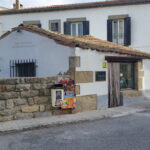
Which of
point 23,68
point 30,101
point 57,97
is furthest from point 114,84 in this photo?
point 30,101

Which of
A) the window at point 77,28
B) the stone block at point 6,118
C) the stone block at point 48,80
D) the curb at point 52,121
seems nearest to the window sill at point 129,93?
the curb at point 52,121

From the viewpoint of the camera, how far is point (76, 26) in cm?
1712

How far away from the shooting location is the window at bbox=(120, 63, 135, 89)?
11.2 meters

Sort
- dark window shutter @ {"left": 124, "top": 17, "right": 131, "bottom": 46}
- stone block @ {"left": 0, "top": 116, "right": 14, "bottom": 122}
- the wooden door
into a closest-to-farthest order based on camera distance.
A: 1. stone block @ {"left": 0, "top": 116, "right": 14, "bottom": 122}
2. the wooden door
3. dark window shutter @ {"left": 124, "top": 17, "right": 131, "bottom": 46}

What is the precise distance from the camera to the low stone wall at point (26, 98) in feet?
23.5

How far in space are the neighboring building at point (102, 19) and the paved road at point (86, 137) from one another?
10.1 m

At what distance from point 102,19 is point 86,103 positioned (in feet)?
30.9

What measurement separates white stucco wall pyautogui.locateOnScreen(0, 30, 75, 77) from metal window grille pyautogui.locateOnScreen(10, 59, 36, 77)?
7.3 inches

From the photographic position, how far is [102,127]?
659cm

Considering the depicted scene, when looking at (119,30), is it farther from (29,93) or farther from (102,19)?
(29,93)

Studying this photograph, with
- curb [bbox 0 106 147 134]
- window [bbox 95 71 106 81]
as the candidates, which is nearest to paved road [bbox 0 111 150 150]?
curb [bbox 0 106 147 134]

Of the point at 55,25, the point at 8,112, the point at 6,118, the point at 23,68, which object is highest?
the point at 55,25

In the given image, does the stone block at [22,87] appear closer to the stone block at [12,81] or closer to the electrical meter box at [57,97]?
the stone block at [12,81]

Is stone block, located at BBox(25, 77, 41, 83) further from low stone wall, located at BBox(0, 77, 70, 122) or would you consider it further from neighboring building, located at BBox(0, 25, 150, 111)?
neighboring building, located at BBox(0, 25, 150, 111)
